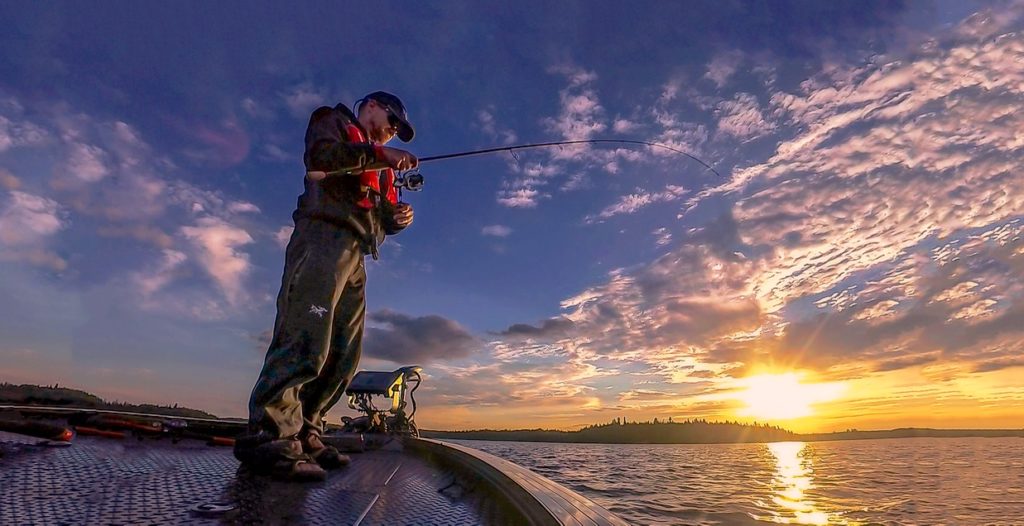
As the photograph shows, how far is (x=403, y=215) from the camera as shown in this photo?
11.8 ft

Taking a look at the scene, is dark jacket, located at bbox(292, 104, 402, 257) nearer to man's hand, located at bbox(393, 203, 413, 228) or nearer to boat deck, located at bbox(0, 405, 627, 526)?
man's hand, located at bbox(393, 203, 413, 228)

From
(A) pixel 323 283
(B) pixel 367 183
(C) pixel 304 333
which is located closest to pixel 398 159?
(B) pixel 367 183

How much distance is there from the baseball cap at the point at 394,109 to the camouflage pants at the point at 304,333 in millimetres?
980

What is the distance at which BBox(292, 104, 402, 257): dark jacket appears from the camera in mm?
2906

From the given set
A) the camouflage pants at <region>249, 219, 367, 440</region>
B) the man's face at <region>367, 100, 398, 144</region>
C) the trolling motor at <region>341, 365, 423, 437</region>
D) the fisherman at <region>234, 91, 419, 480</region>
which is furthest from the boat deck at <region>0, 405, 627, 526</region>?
the trolling motor at <region>341, 365, 423, 437</region>

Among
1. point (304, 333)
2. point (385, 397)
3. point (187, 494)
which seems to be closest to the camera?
point (187, 494)

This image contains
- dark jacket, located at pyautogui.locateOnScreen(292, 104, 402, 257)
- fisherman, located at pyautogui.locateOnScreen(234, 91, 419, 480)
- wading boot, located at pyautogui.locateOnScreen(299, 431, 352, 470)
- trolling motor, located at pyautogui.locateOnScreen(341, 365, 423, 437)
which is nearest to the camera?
fisherman, located at pyautogui.locateOnScreen(234, 91, 419, 480)

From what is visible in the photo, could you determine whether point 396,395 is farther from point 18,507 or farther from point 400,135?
point 18,507

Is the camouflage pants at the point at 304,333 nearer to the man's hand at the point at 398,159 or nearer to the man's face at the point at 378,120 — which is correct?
the man's hand at the point at 398,159

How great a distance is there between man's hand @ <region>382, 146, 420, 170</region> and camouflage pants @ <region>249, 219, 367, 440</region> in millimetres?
534

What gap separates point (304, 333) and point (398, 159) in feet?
3.86

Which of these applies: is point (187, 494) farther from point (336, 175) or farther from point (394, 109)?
point (394, 109)

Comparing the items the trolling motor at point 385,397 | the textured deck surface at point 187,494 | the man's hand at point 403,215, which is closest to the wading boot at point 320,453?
the textured deck surface at point 187,494

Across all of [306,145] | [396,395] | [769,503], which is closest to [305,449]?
[306,145]
